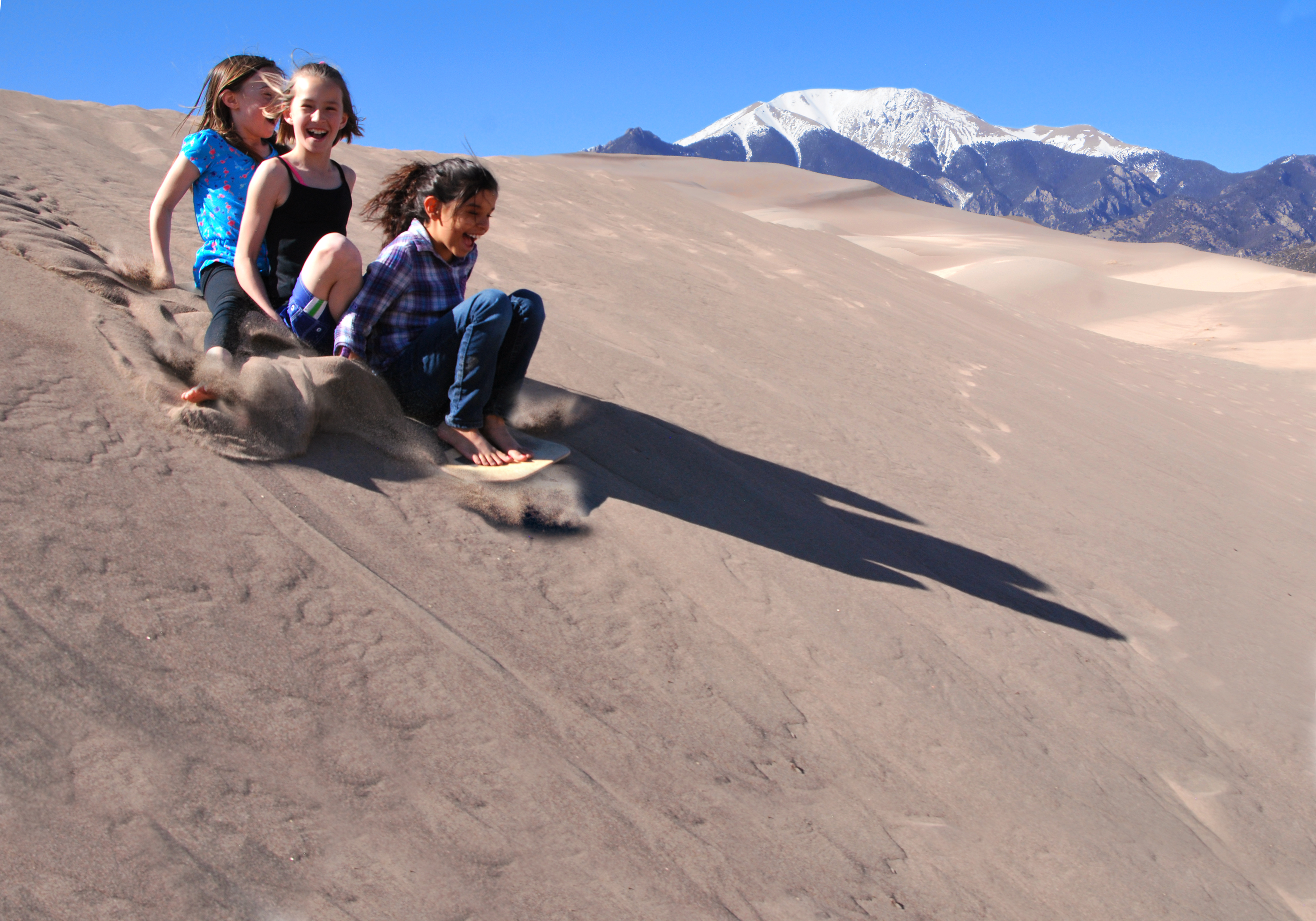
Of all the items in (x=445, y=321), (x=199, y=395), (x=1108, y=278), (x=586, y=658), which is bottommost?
(x=586, y=658)

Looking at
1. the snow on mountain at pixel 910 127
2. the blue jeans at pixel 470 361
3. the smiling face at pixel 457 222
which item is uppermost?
the snow on mountain at pixel 910 127

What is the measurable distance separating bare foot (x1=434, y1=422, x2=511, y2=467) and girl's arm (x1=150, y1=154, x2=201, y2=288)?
1.17 meters

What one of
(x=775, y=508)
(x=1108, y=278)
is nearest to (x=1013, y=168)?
(x=1108, y=278)

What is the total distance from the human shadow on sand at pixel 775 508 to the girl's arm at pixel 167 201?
1.38 metres

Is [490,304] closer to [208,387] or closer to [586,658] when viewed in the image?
[208,387]

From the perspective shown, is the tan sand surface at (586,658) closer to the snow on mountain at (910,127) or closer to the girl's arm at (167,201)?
the girl's arm at (167,201)

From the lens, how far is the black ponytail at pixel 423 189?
2.68 m

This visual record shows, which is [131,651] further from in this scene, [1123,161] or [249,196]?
[1123,161]

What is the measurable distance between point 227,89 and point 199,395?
1.30m

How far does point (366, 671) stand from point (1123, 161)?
587 feet

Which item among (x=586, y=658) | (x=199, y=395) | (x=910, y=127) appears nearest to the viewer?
(x=586, y=658)

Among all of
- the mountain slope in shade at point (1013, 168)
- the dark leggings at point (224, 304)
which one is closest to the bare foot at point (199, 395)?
the dark leggings at point (224, 304)

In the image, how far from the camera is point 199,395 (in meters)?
2.32

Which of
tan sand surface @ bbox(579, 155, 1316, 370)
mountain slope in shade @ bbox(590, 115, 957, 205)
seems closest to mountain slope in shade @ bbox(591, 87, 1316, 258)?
mountain slope in shade @ bbox(590, 115, 957, 205)
